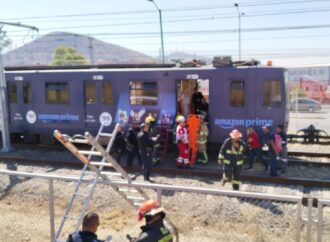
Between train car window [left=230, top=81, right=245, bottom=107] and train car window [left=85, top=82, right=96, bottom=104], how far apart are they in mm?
4951

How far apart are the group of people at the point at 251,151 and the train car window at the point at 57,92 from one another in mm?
6994

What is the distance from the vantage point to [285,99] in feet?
41.1

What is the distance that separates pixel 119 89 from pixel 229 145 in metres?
5.82

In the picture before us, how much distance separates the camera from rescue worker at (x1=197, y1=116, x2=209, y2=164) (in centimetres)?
1255

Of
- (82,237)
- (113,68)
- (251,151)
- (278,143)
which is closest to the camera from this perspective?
(82,237)

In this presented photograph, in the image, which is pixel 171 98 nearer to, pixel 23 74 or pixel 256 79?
pixel 256 79

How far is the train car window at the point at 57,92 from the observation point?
49.9 ft

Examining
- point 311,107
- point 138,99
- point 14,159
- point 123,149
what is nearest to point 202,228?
point 123,149

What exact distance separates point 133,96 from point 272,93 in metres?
4.65

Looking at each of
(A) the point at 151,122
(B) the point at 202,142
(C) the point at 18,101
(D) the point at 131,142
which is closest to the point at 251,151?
(B) the point at 202,142

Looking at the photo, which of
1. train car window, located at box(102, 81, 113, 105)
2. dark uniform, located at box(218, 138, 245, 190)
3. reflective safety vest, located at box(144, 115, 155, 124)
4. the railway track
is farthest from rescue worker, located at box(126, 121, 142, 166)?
dark uniform, located at box(218, 138, 245, 190)

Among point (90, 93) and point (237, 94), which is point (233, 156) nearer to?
point (237, 94)

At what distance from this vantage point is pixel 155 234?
14.5ft

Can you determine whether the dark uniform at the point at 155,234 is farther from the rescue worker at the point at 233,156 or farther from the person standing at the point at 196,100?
the person standing at the point at 196,100
